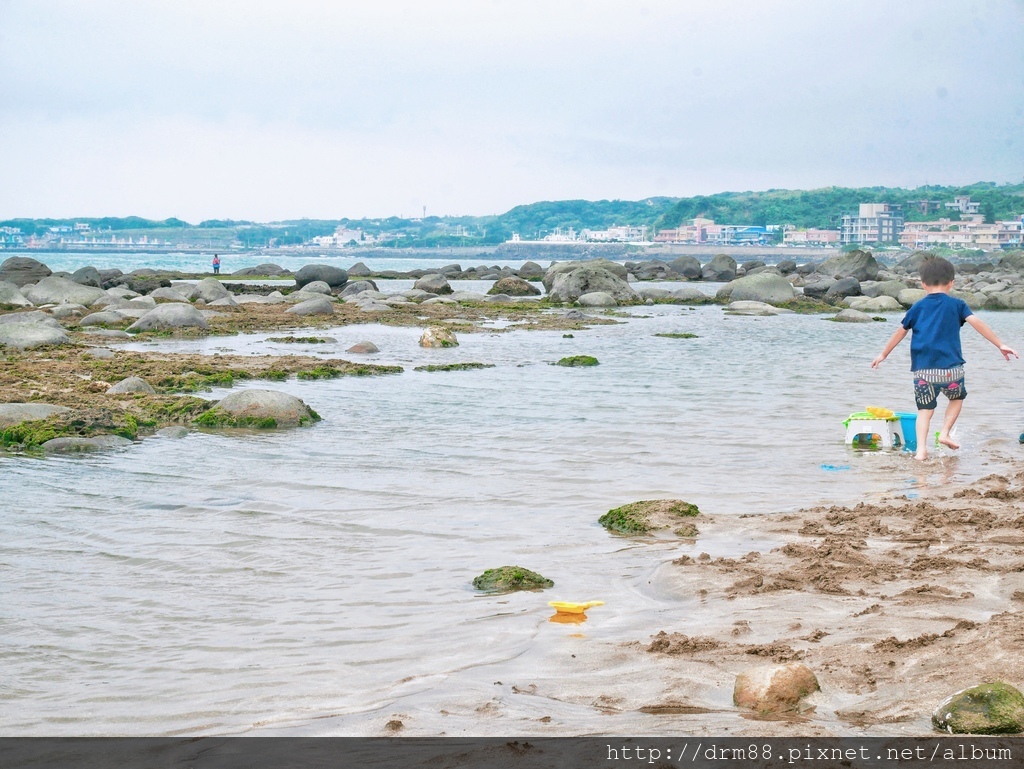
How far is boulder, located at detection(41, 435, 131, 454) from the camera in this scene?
9.87 metres

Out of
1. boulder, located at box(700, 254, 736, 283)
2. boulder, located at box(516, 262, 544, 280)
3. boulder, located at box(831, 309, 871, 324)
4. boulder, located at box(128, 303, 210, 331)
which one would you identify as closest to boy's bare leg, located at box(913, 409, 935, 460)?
boulder, located at box(128, 303, 210, 331)

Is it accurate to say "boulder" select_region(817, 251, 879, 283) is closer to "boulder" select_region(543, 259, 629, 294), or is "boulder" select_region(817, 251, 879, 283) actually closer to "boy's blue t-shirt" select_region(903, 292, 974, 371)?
"boulder" select_region(543, 259, 629, 294)

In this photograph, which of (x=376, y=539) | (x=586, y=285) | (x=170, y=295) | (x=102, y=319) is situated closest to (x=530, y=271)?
(x=586, y=285)

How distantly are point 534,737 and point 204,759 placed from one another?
1.14 metres

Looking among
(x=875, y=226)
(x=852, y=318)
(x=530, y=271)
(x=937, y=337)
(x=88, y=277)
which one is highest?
(x=875, y=226)

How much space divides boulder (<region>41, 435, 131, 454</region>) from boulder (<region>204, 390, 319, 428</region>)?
4.61 feet

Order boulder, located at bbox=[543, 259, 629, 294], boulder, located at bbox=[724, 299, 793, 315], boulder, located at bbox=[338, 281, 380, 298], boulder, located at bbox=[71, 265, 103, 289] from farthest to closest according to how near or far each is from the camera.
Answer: boulder, located at bbox=[543, 259, 629, 294] < boulder, located at bbox=[338, 281, 380, 298] < boulder, located at bbox=[71, 265, 103, 289] < boulder, located at bbox=[724, 299, 793, 315]

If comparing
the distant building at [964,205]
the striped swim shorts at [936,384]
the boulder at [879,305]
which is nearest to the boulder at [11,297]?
the striped swim shorts at [936,384]

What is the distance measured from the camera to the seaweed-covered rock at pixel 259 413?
11570mm

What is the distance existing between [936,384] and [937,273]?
975 mm

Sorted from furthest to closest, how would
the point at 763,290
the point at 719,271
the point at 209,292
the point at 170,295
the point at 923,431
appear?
the point at 719,271, the point at 763,290, the point at 209,292, the point at 170,295, the point at 923,431

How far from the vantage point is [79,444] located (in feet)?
32.8

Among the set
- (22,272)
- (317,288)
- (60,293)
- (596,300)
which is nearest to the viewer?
(60,293)

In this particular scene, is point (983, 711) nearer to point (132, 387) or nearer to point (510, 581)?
point (510, 581)
